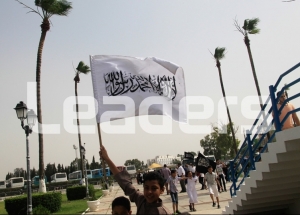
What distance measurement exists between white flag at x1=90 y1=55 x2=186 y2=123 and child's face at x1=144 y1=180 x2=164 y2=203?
7.70 ft

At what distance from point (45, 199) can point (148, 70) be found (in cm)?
1056

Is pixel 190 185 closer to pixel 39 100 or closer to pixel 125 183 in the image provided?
pixel 125 183

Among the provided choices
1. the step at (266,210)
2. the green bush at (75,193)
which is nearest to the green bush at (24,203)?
the green bush at (75,193)

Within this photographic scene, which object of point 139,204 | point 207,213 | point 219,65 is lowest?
point 207,213

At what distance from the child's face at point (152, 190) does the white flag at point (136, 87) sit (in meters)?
2.35

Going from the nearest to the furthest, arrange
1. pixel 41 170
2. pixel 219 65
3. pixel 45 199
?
1. pixel 45 199
2. pixel 41 170
3. pixel 219 65

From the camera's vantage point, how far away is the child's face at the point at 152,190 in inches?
125

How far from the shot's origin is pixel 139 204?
3246mm

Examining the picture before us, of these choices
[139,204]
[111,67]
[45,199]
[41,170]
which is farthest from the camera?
[41,170]

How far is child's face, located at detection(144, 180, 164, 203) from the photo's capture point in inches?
125

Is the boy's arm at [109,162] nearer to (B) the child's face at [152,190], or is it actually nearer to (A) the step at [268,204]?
(B) the child's face at [152,190]

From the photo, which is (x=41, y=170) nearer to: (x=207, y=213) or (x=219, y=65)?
(x=207, y=213)

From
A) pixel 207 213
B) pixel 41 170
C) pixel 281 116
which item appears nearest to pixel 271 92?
pixel 281 116

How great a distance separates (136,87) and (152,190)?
387 cm
